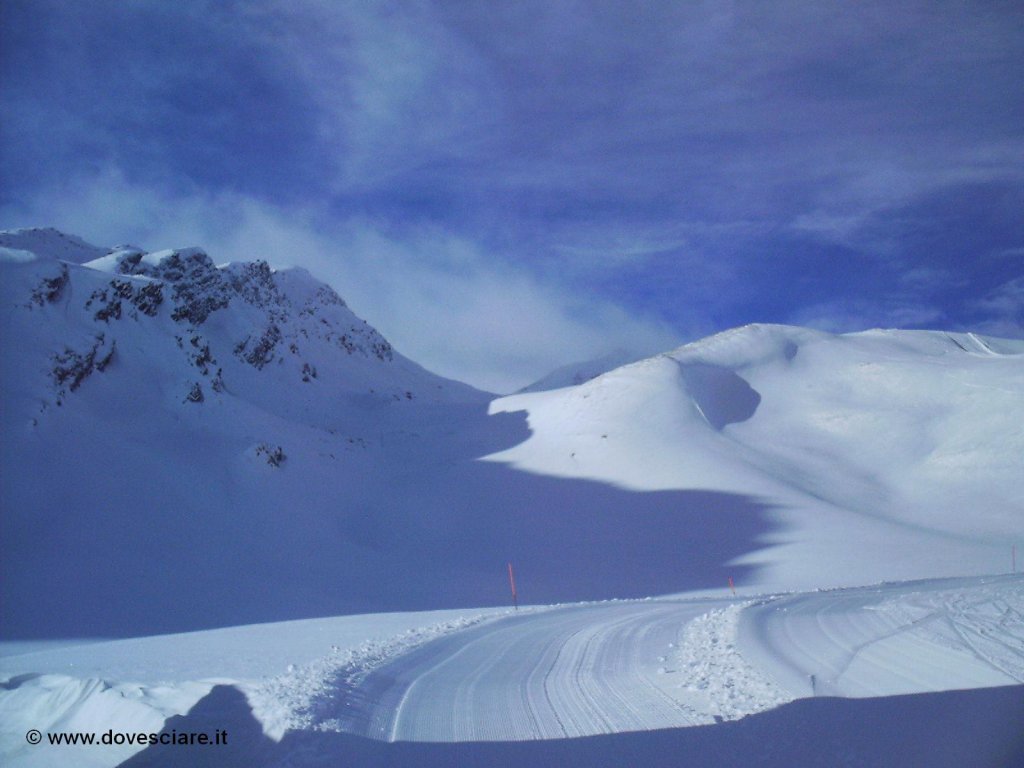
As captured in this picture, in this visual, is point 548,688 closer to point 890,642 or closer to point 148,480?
point 890,642

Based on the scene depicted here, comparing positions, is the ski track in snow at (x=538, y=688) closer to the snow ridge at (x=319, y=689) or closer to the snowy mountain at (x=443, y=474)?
the snow ridge at (x=319, y=689)

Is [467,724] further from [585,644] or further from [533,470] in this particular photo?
[533,470]

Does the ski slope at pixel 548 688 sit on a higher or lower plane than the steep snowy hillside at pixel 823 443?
lower

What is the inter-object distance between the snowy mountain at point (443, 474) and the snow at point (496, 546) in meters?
0.15

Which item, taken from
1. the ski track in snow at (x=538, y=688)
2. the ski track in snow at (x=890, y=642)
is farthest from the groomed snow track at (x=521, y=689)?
the ski track in snow at (x=890, y=642)

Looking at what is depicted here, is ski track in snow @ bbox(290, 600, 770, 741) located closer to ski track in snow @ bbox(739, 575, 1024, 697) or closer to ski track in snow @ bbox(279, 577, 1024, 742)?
ski track in snow @ bbox(279, 577, 1024, 742)

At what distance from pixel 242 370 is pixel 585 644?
4065 cm

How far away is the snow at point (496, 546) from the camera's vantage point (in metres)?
5.17

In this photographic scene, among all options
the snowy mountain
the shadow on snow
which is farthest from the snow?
the snowy mountain

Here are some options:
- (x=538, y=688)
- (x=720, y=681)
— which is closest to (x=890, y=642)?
(x=720, y=681)

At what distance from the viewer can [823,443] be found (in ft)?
120

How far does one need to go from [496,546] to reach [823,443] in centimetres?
2056

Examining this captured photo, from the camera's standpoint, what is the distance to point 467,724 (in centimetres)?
521

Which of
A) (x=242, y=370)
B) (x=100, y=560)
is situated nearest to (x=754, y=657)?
(x=100, y=560)
